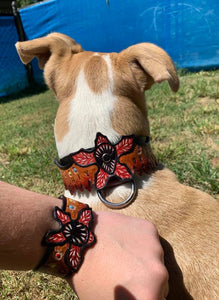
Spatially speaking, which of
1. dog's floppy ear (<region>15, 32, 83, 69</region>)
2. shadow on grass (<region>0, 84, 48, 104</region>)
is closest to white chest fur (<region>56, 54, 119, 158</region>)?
dog's floppy ear (<region>15, 32, 83, 69</region>)

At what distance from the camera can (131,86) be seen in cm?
→ 185

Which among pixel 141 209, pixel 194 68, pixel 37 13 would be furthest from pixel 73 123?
pixel 37 13

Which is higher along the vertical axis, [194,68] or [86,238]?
[86,238]

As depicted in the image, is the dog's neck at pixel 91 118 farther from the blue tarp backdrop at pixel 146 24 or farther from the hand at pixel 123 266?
the blue tarp backdrop at pixel 146 24

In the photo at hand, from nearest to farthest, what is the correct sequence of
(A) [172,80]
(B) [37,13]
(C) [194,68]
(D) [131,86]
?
1. (A) [172,80]
2. (D) [131,86]
3. (C) [194,68]
4. (B) [37,13]

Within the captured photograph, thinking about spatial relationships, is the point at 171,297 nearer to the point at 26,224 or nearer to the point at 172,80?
the point at 26,224

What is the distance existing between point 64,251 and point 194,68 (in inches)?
338

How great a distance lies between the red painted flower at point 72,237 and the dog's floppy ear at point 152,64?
3.10 feet

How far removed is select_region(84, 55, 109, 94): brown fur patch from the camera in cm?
174

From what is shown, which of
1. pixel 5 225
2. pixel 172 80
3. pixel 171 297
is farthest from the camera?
pixel 172 80

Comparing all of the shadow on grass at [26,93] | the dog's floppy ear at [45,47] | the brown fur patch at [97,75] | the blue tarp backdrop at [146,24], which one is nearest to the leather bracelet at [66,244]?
the brown fur patch at [97,75]

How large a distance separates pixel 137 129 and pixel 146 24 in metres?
8.32

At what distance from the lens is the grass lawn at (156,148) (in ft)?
7.05

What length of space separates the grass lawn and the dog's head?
1.14 meters
